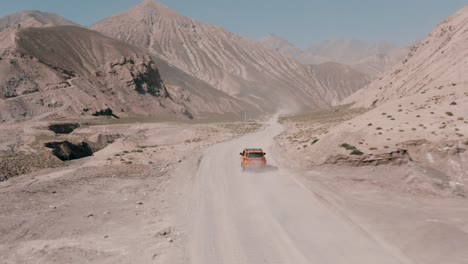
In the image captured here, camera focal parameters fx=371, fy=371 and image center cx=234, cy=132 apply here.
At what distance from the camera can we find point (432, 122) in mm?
28562

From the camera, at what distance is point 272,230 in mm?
15070

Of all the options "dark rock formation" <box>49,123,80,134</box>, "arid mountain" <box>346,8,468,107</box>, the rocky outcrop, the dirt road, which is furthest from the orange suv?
"dark rock formation" <box>49,123,80,134</box>

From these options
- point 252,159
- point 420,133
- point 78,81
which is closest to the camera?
point 420,133

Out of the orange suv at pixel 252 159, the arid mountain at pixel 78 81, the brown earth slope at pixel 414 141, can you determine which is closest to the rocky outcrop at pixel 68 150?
the orange suv at pixel 252 159

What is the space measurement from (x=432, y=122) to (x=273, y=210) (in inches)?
702

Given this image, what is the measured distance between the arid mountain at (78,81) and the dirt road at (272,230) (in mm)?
74064

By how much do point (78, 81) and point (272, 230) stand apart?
345 feet

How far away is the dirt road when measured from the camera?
12.8 m

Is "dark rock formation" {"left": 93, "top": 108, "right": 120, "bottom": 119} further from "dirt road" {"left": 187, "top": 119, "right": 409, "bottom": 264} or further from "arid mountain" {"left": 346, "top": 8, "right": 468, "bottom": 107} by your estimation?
"dirt road" {"left": 187, "top": 119, "right": 409, "bottom": 264}

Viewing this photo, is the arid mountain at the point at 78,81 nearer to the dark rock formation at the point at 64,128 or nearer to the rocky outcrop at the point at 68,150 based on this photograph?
the dark rock formation at the point at 64,128

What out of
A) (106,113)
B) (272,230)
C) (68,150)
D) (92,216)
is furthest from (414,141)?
(106,113)

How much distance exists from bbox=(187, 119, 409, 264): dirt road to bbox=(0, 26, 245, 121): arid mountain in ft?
243

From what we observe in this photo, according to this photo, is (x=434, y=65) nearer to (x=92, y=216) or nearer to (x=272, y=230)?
(x=272, y=230)

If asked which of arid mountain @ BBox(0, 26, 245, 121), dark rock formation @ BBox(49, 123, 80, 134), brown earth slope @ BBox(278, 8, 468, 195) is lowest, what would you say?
dark rock formation @ BBox(49, 123, 80, 134)
